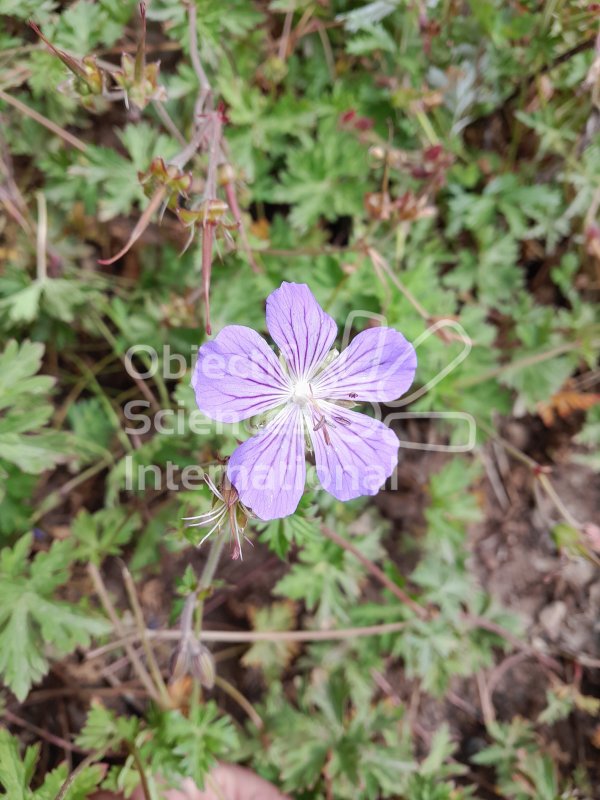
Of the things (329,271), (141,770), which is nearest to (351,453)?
(329,271)

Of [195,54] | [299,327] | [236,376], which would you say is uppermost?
[195,54]

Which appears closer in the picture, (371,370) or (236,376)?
(236,376)

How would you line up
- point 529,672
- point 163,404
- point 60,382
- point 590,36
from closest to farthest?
point 590,36
point 163,404
point 60,382
point 529,672

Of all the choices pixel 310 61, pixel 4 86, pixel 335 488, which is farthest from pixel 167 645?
pixel 310 61

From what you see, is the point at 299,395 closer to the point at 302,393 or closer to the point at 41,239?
the point at 302,393

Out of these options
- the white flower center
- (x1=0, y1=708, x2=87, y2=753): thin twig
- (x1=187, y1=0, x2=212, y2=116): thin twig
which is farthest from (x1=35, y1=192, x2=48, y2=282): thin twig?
(x1=0, y1=708, x2=87, y2=753): thin twig

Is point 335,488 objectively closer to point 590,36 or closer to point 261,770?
point 261,770
